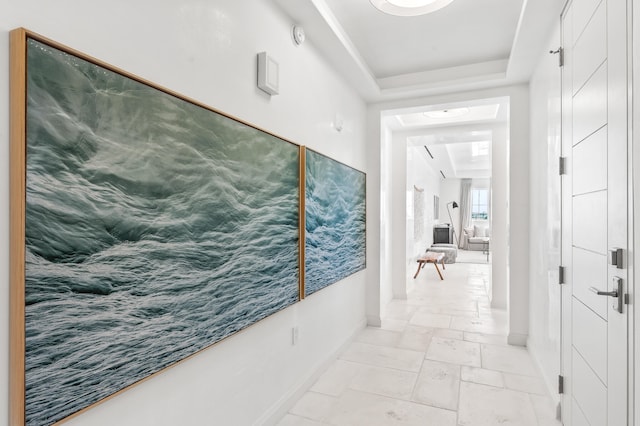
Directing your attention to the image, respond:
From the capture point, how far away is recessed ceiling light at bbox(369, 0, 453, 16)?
7.42 ft

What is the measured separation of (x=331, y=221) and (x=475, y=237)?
36.2ft

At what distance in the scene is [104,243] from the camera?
3.70 ft

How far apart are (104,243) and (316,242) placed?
167 centimetres

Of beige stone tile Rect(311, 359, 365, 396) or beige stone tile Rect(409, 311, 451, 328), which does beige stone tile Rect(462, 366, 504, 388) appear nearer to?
beige stone tile Rect(311, 359, 365, 396)

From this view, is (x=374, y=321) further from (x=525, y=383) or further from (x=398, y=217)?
(x=398, y=217)

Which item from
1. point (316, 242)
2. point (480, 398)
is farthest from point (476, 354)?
point (316, 242)

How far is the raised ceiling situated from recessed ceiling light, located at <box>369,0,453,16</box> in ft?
0.65

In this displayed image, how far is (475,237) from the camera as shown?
12.5 meters

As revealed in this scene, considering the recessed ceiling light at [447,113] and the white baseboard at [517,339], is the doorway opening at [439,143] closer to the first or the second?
the recessed ceiling light at [447,113]

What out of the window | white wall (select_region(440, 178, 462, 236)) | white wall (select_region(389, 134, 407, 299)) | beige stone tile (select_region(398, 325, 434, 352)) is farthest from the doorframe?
the window

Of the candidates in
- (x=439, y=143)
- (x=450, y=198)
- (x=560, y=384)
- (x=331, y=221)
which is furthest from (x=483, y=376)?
(x=450, y=198)

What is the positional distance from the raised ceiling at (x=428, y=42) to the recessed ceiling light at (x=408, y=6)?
0.20 m

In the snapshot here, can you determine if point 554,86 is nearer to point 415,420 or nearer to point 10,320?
point 415,420

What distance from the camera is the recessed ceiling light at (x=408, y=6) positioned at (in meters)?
2.26
